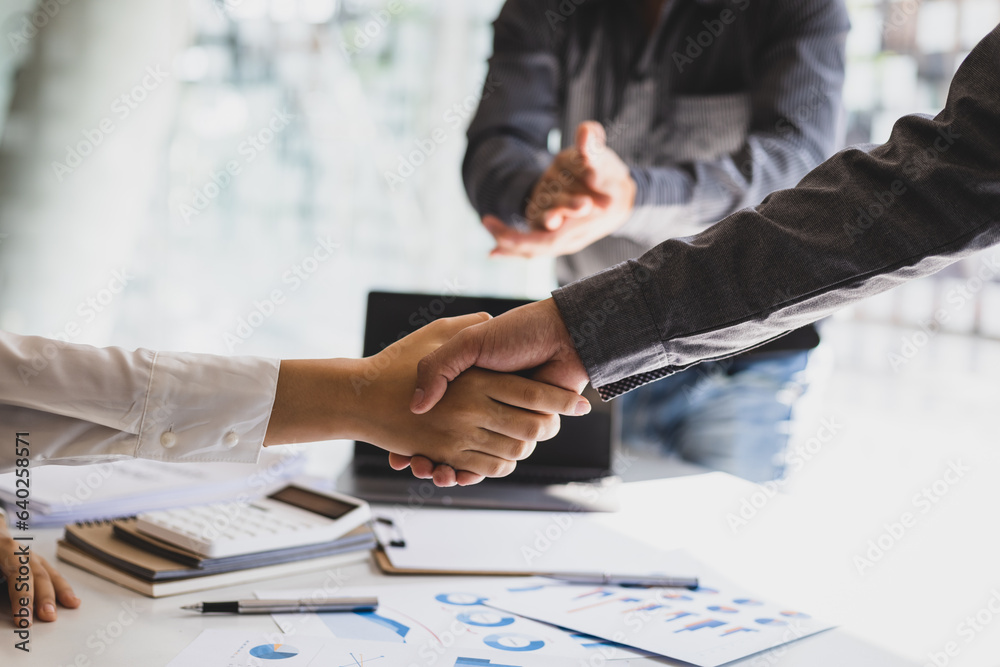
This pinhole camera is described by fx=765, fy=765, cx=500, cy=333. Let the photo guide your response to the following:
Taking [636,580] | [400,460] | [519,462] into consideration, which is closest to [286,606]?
[400,460]

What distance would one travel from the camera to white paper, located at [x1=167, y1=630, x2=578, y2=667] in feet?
2.26

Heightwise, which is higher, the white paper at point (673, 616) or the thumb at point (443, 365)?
the thumb at point (443, 365)

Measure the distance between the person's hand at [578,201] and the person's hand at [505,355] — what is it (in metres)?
0.54

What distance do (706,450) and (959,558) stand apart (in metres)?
0.62

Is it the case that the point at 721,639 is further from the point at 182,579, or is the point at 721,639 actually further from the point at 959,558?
the point at 182,579

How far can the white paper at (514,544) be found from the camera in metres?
0.97

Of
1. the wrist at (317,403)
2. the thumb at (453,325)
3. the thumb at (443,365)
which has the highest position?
the thumb at (453,325)

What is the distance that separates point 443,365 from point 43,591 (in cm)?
50

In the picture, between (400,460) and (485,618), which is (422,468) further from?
(485,618)

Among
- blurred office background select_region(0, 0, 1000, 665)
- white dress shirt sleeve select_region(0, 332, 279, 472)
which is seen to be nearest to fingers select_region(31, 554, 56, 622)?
white dress shirt sleeve select_region(0, 332, 279, 472)

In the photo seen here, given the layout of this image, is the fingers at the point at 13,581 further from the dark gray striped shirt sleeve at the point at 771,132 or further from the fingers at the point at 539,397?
the dark gray striped shirt sleeve at the point at 771,132

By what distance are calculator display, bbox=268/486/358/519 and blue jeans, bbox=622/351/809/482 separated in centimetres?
86

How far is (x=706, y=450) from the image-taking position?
1.61m

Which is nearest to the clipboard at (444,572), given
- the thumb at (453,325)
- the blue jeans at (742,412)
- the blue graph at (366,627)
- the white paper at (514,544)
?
the white paper at (514,544)
